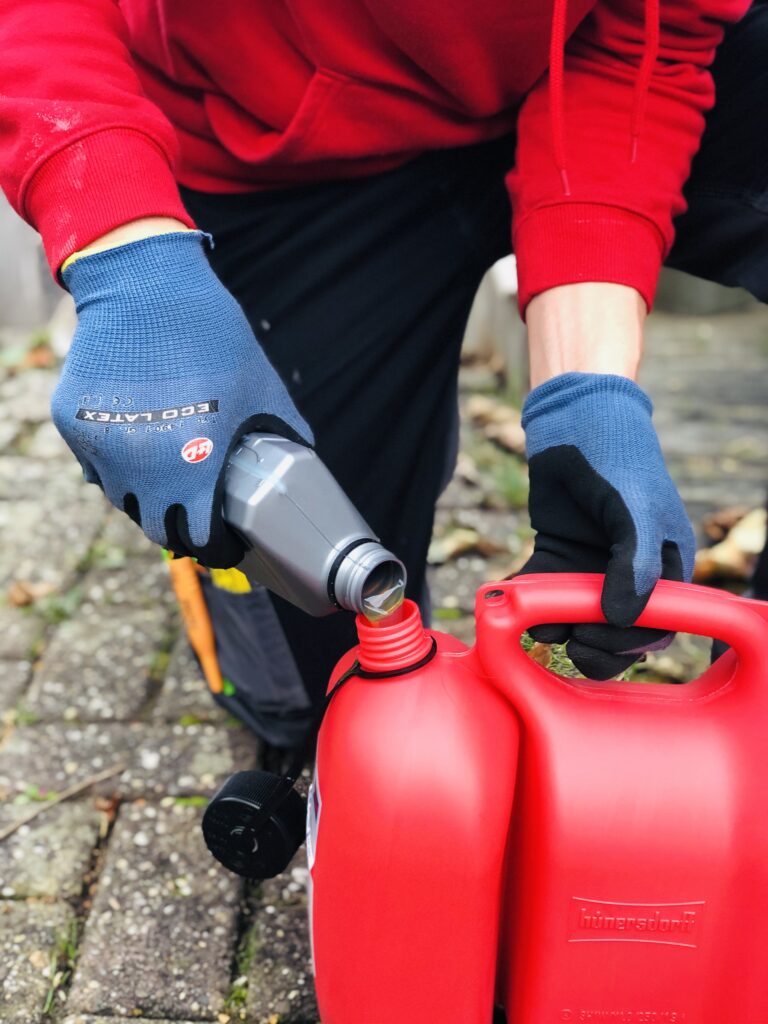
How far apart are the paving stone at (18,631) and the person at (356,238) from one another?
53 cm

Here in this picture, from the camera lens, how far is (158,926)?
131cm

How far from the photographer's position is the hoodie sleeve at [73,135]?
3.31 feet

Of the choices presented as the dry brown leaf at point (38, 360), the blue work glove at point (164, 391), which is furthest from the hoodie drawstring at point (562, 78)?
the dry brown leaf at point (38, 360)

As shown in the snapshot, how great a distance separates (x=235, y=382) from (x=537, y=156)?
48cm

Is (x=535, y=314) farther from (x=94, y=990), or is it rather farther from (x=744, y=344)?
(x=744, y=344)

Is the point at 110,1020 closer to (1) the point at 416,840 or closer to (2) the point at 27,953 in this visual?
(2) the point at 27,953

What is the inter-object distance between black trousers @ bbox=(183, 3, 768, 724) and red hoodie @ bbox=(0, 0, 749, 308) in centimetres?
6

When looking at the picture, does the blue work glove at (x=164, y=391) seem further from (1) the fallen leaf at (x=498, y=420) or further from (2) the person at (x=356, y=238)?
(1) the fallen leaf at (x=498, y=420)

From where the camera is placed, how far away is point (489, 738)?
0.91 meters

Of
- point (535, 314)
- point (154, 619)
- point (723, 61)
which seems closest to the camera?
point (535, 314)

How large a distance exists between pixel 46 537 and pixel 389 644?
58.6 inches

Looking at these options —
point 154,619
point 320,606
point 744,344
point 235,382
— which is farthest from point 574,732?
point 744,344

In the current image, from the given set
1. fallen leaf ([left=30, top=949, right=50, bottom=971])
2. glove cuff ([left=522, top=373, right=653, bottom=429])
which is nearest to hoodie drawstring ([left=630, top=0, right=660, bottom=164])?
glove cuff ([left=522, top=373, right=653, bottom=429])

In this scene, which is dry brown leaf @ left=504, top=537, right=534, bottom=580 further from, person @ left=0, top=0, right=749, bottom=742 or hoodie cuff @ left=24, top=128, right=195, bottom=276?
hoodie cuff @ left=24, top=128, right=195, bottom=276
